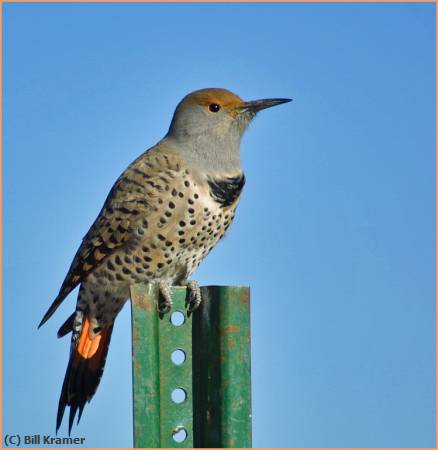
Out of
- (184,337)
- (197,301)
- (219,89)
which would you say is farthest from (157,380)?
(219,89)

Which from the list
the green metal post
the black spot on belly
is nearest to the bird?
the black spot on belly

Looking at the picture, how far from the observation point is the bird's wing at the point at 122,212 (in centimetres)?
634

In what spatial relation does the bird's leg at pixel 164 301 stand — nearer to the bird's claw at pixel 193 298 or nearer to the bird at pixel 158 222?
the bird's claw at pixel 193 298

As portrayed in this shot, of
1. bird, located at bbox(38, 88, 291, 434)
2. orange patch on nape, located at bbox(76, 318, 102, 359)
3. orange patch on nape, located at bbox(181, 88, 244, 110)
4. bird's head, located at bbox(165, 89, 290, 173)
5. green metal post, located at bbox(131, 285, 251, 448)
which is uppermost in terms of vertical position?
orange patch on nape, located at bbox(181, 88, 244, 110)

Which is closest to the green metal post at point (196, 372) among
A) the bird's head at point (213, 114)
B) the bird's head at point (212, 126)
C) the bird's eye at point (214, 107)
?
the bird's head at point (212, 126)

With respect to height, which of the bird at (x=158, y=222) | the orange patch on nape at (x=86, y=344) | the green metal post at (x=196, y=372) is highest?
the bird at (x=158, y=222)

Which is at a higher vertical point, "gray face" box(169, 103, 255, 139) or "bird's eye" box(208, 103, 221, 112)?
"bird's eye" box(208, 103, 221, 112)

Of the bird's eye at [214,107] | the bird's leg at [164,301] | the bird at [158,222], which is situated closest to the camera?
the bird's leg at [164,301]

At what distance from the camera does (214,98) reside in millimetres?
6715

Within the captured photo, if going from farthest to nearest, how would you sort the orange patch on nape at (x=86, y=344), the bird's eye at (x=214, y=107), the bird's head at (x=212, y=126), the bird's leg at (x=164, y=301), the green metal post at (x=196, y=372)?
the bird's eye at (x=214, y=107) < the orange patch on nape at (x=86, y=344) < the bird's head at (x=212, y=126) < the bird's leg at (x=164, y=301) < the green metal post at (x=196, y=372)

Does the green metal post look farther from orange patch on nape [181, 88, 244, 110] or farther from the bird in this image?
orange patch on nape [181, 88, 244, 110]

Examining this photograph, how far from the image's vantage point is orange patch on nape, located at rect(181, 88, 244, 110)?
6.70 metres

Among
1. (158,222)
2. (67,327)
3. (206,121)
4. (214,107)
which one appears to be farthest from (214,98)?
(67,327)

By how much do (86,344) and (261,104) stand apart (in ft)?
7.77
